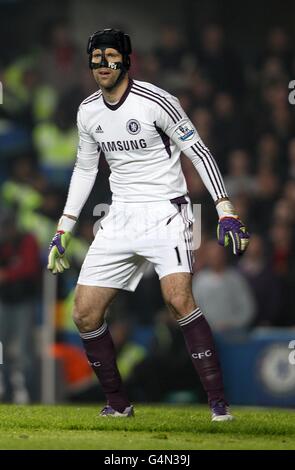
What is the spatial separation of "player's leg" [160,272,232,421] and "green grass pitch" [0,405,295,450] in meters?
0.14


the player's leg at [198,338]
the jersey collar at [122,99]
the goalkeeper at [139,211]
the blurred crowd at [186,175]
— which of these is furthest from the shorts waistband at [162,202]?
the blurred crowd at [186,175]

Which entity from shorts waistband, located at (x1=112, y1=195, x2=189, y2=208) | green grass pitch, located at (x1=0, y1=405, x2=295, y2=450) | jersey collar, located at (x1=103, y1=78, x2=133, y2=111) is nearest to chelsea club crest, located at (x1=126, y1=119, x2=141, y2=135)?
jersey collar, located at (x1=103, y1=78, x2=133, y2=111)

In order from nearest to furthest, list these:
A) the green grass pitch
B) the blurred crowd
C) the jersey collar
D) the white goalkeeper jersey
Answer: the green grass pitch
the white goalkeeper jersey
the jersey collar
the blurred crowd

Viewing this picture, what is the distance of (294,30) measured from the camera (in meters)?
16.1

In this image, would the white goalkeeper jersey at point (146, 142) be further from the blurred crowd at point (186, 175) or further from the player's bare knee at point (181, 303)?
the blurred crowd at point (186, 175)

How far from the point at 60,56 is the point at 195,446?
10484 millimetres

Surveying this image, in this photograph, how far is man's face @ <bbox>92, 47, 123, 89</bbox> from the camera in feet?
25.5

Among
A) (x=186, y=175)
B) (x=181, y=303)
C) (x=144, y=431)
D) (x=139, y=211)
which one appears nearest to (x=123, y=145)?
(x=139, y=211)

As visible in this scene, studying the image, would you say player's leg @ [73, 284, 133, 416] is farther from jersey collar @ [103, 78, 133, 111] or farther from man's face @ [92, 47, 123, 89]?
man's face @ [92, 47, 123, 89]

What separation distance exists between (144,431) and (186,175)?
7.59m

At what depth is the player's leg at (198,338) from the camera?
7.61m

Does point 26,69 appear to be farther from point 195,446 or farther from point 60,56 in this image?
point 195,446

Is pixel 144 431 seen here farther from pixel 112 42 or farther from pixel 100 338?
pixel 112 42

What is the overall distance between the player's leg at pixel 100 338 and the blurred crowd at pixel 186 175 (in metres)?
5.49
